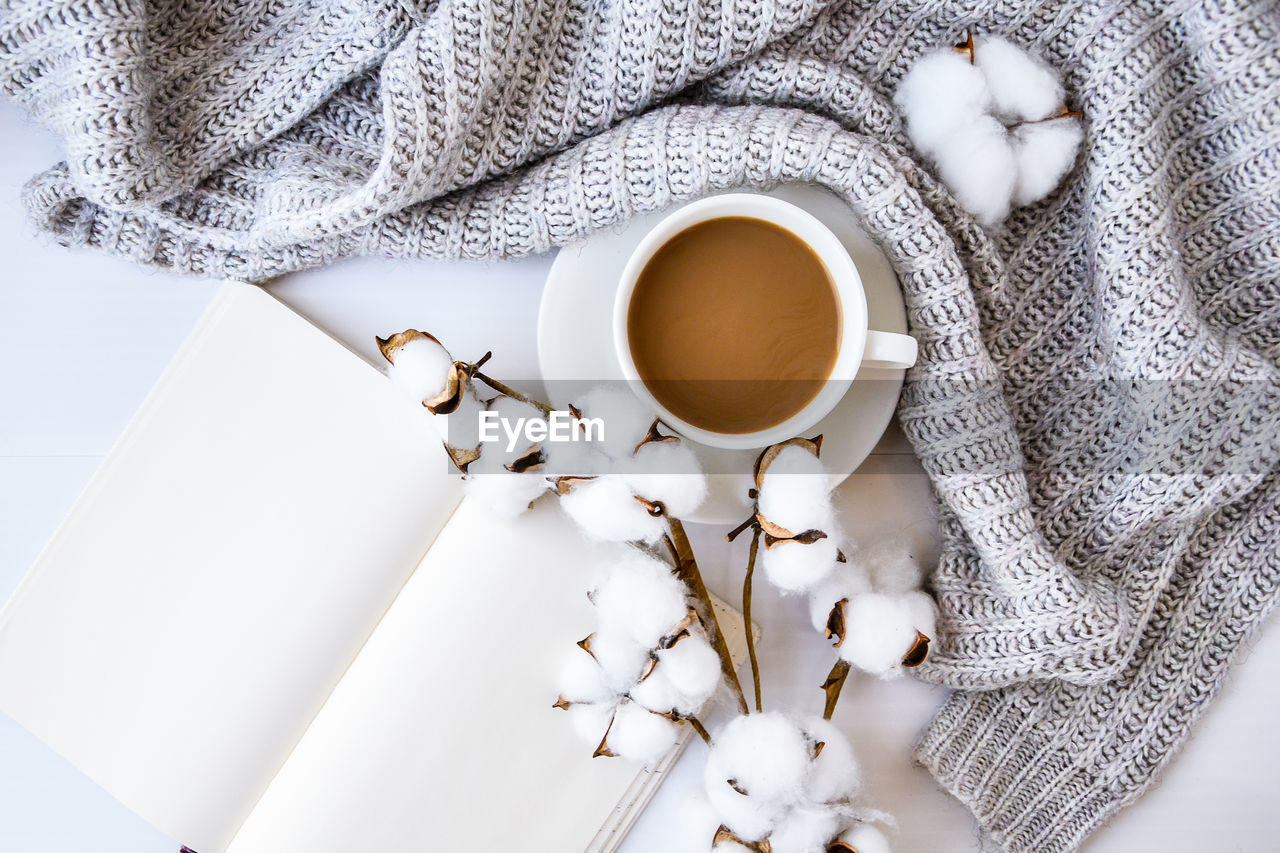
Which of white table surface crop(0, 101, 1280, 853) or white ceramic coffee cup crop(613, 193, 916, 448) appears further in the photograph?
white table surface crop(0, 101, 1280, 853)

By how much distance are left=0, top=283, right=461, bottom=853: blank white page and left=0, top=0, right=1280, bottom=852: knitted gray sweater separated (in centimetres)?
12

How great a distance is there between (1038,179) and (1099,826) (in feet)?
1.92

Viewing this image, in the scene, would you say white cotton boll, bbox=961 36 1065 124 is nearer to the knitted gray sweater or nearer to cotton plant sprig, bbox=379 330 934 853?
the knitted gray sweater

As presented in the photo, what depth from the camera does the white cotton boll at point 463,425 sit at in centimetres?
67

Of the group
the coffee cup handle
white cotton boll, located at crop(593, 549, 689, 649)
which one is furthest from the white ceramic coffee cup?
white cotton boll, located at crop(593, 549, 689, 649)

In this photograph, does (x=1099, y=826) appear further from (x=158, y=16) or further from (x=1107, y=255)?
(x=158, y=16)

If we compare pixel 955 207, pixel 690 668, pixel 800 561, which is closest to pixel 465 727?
pixel 690 668

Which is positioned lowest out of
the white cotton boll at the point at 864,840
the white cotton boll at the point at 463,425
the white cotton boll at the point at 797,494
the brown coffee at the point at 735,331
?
the white cotton boll at the point at 864,840

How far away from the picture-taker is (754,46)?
27.0 inches

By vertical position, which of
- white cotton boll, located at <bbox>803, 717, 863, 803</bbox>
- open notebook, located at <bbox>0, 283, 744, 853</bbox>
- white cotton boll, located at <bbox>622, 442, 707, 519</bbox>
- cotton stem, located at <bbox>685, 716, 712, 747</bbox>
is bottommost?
open notebook, located at <bbox>0, 283, 744, 853</bbox>

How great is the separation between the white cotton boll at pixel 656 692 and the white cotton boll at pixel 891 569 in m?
0.21

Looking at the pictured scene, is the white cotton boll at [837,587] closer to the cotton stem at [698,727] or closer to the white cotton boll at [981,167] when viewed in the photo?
the cotton stem at [698,727]

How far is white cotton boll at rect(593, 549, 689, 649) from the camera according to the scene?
613 millimetres

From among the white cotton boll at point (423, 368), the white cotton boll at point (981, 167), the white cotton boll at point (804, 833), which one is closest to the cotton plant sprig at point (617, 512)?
the white cotton boll at point (423, 368)
